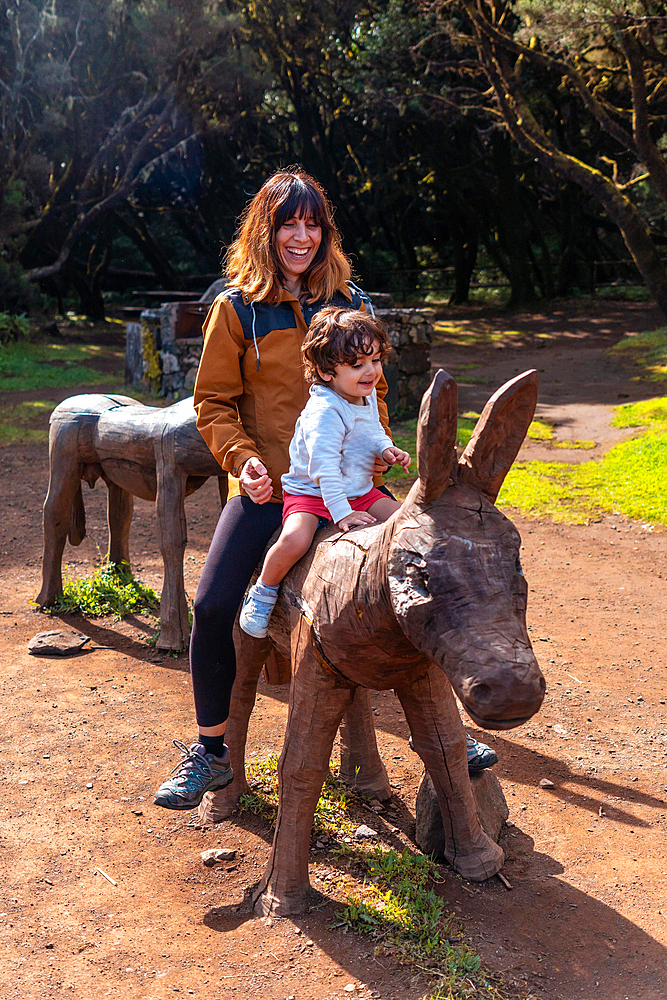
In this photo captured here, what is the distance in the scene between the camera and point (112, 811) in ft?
11.6

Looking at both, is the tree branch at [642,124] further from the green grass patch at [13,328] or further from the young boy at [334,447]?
the young boy at [334,447]

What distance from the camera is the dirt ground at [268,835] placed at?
2.60 meters

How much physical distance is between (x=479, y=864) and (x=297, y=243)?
2.26 metres

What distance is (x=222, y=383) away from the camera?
3.04m

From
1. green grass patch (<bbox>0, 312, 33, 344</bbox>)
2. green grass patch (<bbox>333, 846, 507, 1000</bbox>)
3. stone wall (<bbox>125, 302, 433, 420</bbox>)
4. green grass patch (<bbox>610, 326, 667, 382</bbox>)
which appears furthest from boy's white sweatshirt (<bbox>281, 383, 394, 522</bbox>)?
green grass patch (<bbox>0, 312, 33, 344</bbox>)

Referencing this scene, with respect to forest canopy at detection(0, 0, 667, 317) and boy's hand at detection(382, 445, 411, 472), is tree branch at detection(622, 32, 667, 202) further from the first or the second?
boy's hand at detection(382, 445, 411, 472)

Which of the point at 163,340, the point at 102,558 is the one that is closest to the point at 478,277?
the point at 163,340

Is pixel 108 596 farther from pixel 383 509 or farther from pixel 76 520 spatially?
pixel 383 509

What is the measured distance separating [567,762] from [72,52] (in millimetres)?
20218

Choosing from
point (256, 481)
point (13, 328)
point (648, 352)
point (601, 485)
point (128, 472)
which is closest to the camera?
point (256, 481)

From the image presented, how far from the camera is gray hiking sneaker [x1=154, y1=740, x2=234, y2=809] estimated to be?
9.39 feet

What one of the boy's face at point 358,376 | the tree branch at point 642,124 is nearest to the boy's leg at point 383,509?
the boy's face at point 358,376

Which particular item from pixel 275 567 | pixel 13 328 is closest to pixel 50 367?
pixel 13 328

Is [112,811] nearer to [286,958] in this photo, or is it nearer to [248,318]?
[286,958]
